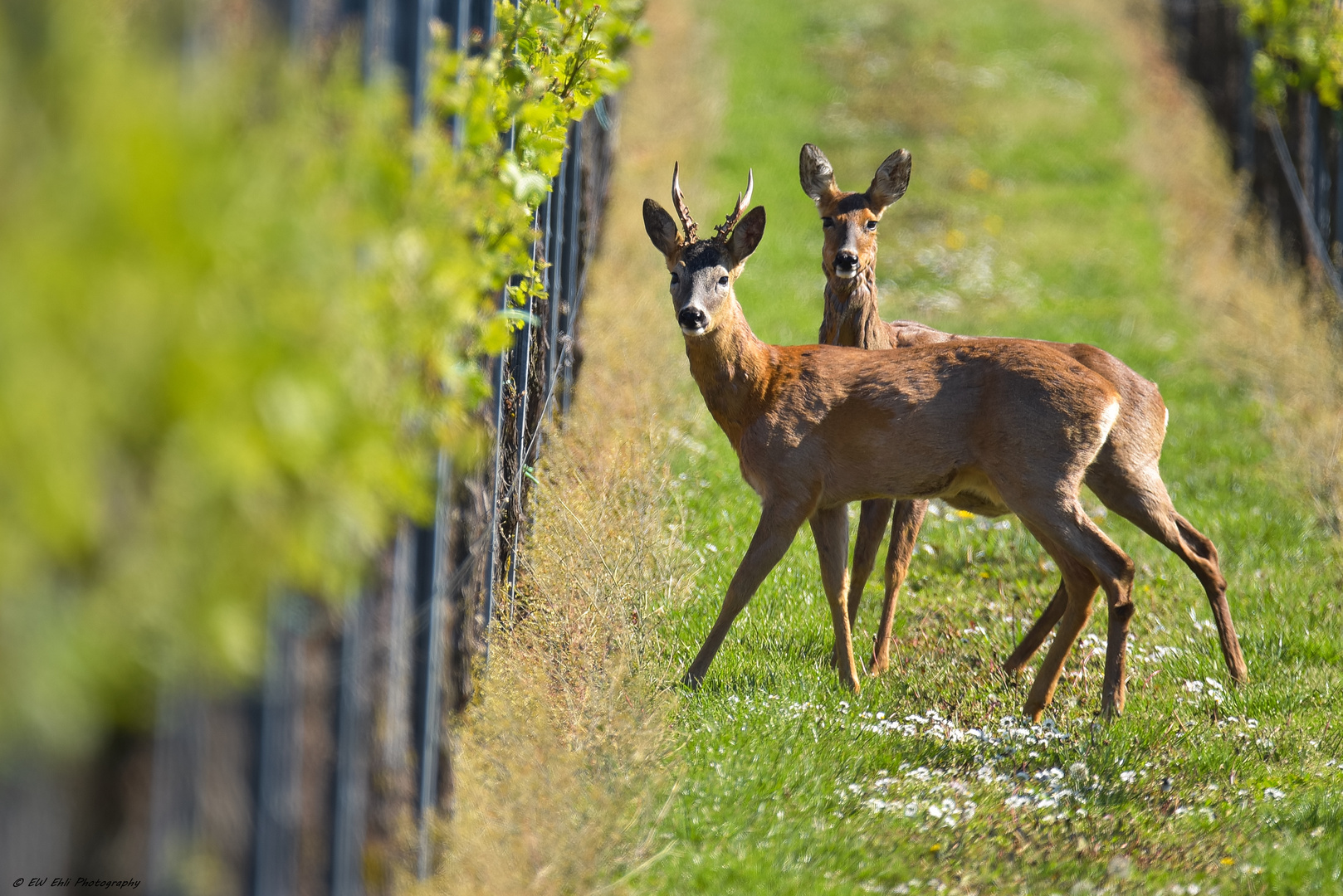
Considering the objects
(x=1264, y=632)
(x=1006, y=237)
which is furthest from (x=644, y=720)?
(x=1006, y=237)

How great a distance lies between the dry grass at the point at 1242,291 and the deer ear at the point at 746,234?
4.39 m

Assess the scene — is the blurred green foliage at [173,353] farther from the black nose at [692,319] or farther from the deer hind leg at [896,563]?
the deer hind leg at [896,563]

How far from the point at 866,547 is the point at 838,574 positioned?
2.03 ft

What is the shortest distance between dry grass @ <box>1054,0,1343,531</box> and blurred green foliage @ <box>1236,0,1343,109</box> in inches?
81.7

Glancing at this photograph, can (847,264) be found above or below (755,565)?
above

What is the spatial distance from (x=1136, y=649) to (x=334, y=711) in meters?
4.85

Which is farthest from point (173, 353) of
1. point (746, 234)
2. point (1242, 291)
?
point (1242, 291)

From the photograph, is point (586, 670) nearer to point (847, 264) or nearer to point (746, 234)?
point (746, 234)

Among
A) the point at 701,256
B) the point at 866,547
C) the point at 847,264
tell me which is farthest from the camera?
the point at 847,264

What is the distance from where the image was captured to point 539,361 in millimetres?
6688

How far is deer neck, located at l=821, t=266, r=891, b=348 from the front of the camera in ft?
23.5

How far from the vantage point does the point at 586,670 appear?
17.4 ft

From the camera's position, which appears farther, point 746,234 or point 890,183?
point 890,183

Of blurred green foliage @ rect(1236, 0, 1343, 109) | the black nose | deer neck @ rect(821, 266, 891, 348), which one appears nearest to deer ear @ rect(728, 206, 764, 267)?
the black nose
